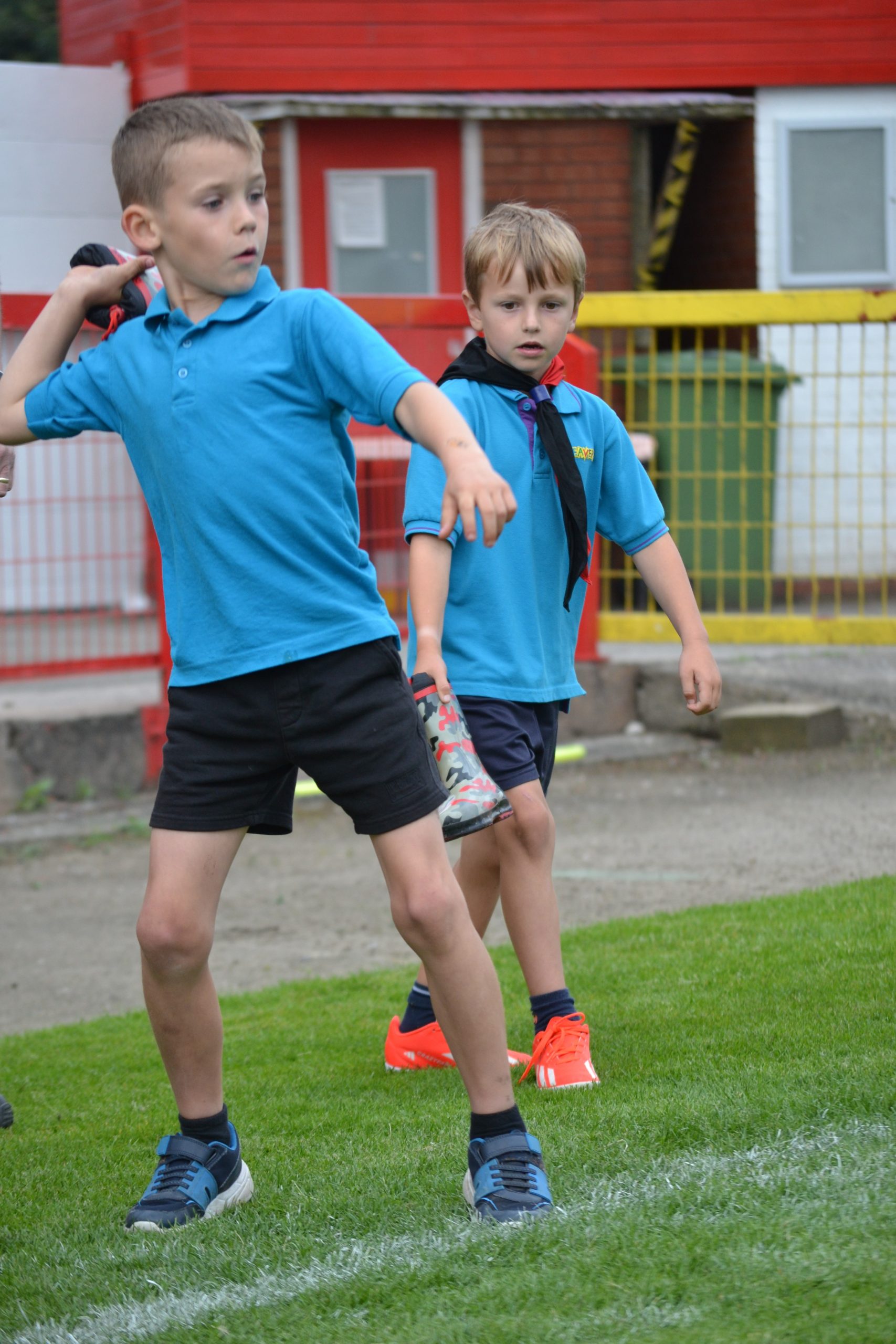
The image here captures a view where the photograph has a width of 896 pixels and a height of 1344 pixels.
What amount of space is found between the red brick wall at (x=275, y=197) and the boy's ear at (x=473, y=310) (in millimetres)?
7422

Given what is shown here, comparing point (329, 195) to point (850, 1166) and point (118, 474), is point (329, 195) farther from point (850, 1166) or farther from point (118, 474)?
point (850, 1166)

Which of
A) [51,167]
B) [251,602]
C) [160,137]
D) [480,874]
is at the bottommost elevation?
[480,874]

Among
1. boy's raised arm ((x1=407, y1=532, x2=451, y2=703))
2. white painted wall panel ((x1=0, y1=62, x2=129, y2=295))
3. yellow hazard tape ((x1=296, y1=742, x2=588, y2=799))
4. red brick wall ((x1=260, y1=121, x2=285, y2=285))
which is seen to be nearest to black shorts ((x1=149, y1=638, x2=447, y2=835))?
boy's raised arm ((x1=407, y1=532, x2=451, y2=703))

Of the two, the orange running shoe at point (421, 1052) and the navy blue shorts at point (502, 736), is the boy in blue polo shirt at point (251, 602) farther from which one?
the orange running shoe at point (421, 1052)

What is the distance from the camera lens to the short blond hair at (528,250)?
11.2 ft

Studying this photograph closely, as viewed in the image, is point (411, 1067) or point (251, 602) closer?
point (251, 602)

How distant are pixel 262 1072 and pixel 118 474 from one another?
4212 millimetres

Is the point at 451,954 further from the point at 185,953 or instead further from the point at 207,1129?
the point at 207,1129

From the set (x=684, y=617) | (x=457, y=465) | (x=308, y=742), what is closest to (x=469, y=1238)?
(x=308, y=742)

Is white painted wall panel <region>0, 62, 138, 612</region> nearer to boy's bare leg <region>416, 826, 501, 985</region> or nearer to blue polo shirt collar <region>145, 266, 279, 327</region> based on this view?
boy's bare leg <region>416, 826, 501, 985</region>

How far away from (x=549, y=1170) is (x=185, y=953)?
718mm

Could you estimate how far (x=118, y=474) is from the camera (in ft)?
24.2

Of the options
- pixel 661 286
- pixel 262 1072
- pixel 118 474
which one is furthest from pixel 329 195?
pixel 262 1072

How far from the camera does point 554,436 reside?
345cm
